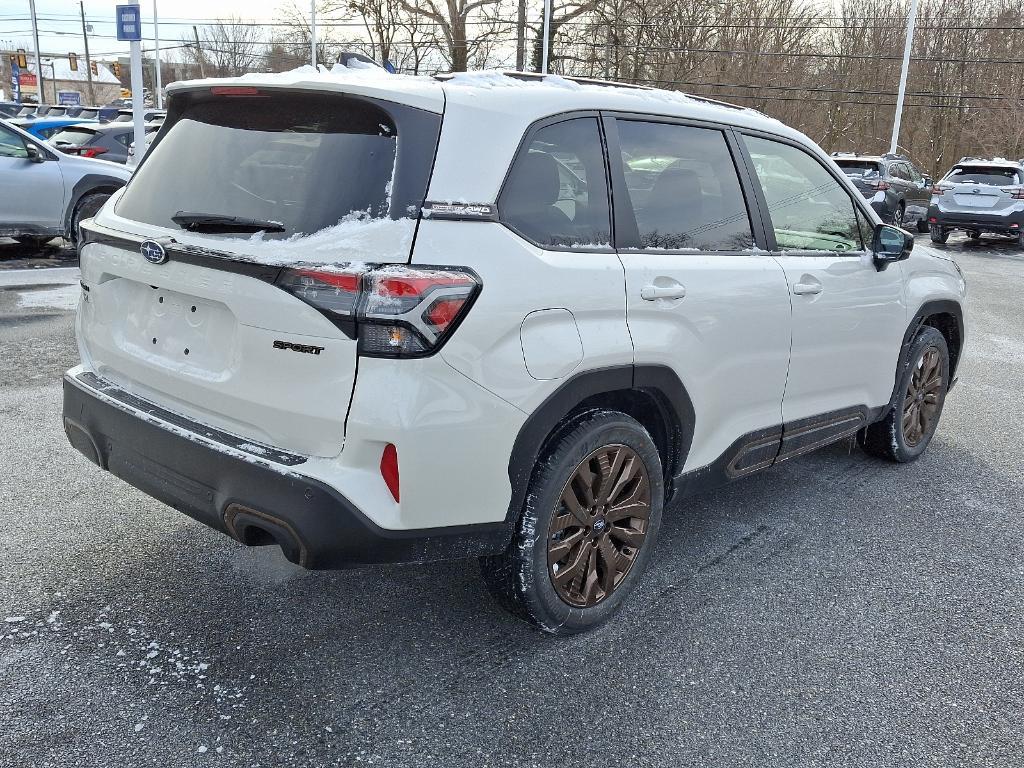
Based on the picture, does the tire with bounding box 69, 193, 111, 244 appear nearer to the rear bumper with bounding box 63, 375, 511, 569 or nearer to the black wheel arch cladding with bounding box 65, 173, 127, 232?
the black wheel arch cladding with bounding box 65, 173, 127, 232

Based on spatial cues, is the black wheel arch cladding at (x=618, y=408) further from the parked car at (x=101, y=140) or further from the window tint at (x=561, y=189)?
the parked car at (x=101, y=140)

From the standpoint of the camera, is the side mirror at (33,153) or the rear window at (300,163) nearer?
the rear window at (300,163)

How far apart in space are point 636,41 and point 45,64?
76.1 meters

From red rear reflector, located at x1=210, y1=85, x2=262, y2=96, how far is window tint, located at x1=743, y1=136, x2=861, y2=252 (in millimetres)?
1919

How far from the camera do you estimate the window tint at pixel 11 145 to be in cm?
1004

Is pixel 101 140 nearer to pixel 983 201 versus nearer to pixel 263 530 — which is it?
pixel 263 530

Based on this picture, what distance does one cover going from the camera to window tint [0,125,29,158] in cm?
1004

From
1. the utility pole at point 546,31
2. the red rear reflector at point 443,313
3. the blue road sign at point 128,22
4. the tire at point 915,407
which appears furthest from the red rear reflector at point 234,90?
the utility pole at point 546,31

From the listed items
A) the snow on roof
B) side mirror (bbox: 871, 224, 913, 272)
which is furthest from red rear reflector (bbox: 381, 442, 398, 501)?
the snow on roof

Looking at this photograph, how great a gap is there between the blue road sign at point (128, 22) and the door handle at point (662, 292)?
43.3ft

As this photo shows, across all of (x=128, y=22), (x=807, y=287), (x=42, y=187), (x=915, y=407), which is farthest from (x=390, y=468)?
(x=128, y=22)

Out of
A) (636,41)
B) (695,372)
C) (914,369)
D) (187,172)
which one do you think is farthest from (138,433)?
(636,41)

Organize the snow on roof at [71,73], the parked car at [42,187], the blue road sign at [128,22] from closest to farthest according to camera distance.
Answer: the parked car at [42,187] → the blue road sign at [128,22] → the snow on roof at [71,73]

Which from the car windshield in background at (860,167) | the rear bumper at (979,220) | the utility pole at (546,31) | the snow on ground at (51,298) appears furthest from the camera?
the utility pole at (546,31)
